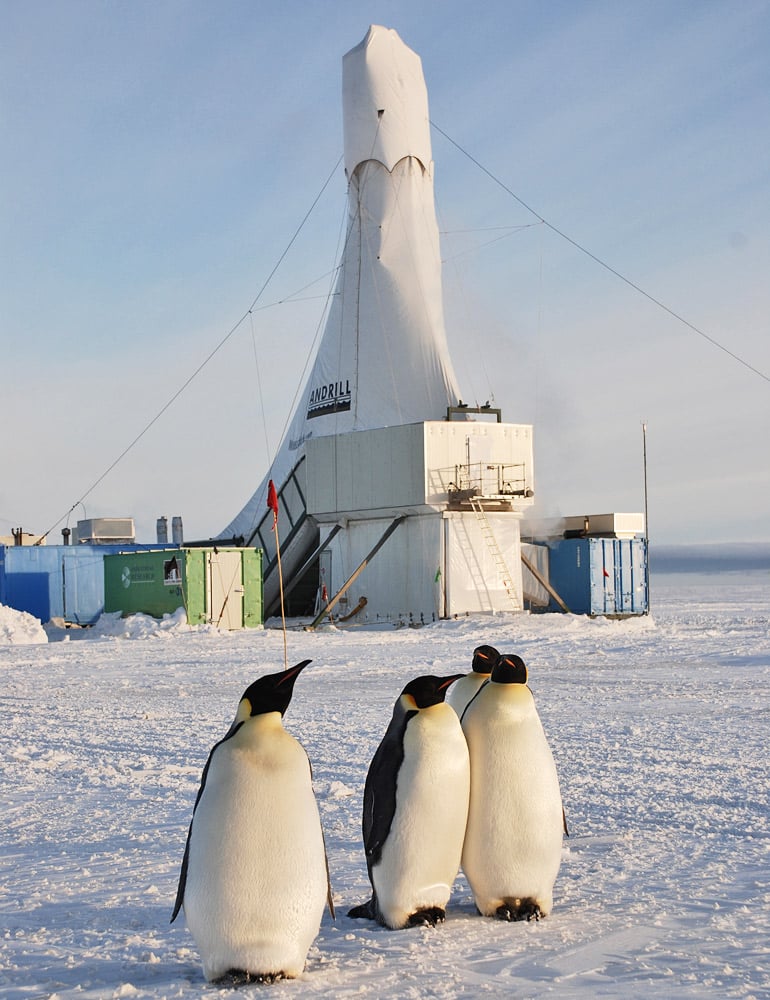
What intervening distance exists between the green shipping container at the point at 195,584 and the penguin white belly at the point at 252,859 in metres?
21.2

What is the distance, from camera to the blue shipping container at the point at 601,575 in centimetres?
2844

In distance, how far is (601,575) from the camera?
2855cm

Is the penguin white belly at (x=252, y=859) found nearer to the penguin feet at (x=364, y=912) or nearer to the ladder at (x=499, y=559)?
the penguin feet at (x=364, y=912)

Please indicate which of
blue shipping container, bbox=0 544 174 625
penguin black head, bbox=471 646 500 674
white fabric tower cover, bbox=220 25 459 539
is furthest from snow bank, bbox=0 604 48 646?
penguin black head, bbox=471 646 500 674

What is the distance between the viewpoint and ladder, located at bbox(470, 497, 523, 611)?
26703mm

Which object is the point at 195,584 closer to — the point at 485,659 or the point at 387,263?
the point at 387,263

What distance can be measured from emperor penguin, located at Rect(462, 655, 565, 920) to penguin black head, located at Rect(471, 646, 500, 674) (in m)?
0.46

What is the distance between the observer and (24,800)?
720 centimetres

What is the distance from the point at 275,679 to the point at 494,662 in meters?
1.50

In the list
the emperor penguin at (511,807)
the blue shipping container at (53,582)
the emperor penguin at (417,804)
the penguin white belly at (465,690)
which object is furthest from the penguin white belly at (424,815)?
the blue shipping container at (53,582)

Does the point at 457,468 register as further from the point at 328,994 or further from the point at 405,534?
the point at 328,994

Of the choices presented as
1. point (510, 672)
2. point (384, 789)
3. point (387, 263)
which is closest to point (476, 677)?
point (510, 672)

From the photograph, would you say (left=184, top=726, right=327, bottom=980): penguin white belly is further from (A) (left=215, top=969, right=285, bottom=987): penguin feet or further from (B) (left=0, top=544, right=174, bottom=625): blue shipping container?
(B) (left=0, top=544, right=174, bottom=625): blue shipping container

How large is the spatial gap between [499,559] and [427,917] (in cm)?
2269
